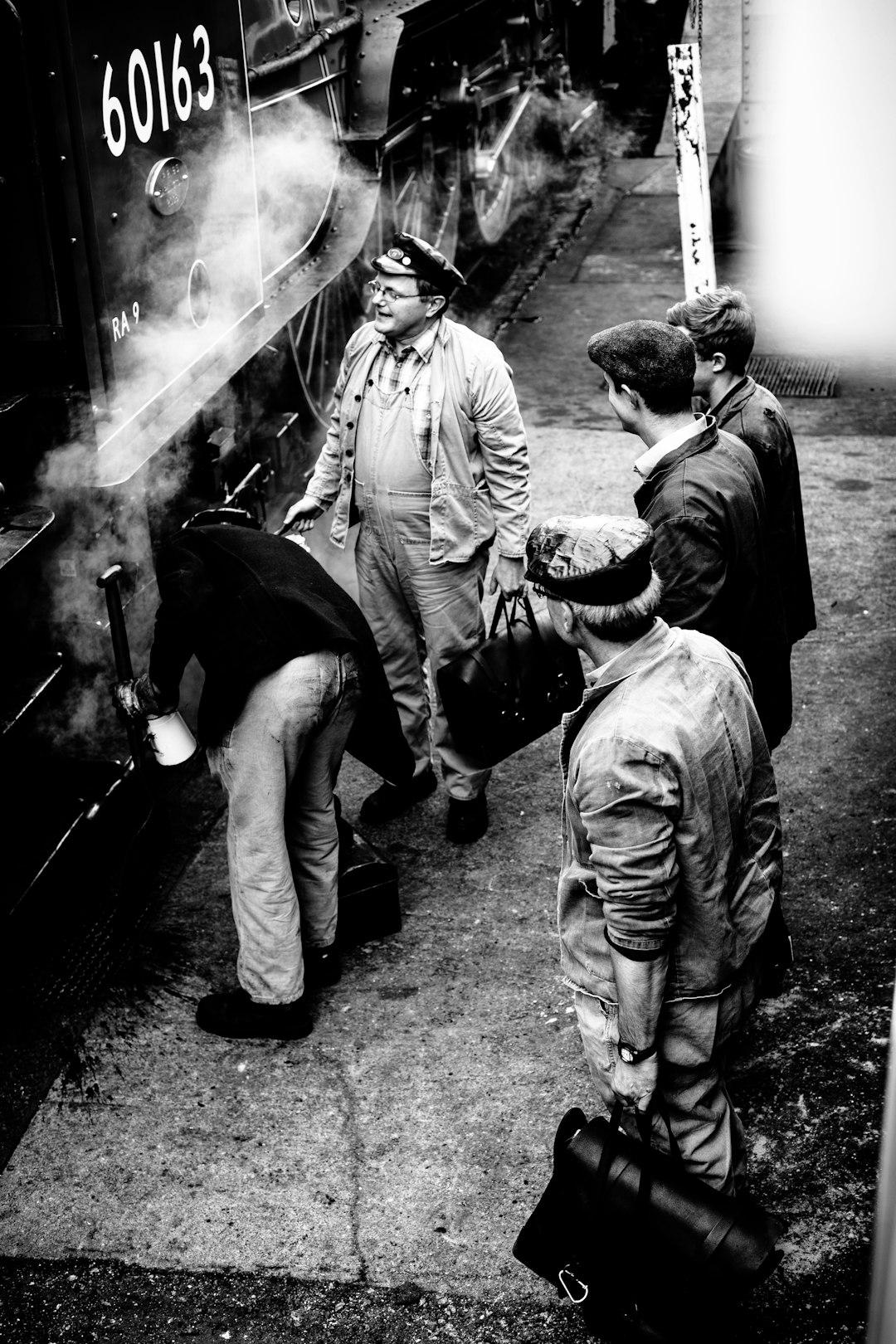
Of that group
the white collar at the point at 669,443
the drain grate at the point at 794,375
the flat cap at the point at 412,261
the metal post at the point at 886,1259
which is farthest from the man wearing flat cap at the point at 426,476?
the drain grate at the point at 794,375

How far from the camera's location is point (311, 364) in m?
5.95

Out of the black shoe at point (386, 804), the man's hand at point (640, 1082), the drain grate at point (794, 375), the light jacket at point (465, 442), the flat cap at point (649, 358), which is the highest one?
the flat cap at point (649, 358)

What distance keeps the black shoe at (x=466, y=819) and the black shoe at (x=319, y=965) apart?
2.20 feet

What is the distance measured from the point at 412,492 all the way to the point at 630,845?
187cm

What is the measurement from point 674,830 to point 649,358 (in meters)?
1.15

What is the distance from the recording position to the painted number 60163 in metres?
3.51

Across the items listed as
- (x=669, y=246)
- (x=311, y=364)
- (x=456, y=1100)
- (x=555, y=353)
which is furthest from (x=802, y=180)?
(x=456, y=1100)

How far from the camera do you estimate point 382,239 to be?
6.76m

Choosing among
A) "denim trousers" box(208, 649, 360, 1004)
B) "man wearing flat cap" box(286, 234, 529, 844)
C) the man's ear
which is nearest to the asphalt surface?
"denim trousers" box(208, 649, 360, 1004)

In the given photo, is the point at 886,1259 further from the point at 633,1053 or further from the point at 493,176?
the point at 493,176

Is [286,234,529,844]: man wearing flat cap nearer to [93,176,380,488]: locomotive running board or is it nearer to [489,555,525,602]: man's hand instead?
[489,555,525,602]: man's hand

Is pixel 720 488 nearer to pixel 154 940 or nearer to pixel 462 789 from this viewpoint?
pixel 462 789

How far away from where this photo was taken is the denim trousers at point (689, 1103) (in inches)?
92.0

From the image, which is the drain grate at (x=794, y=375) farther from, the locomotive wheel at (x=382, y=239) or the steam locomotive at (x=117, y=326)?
the steam locomotive at (x=117, y=326)
